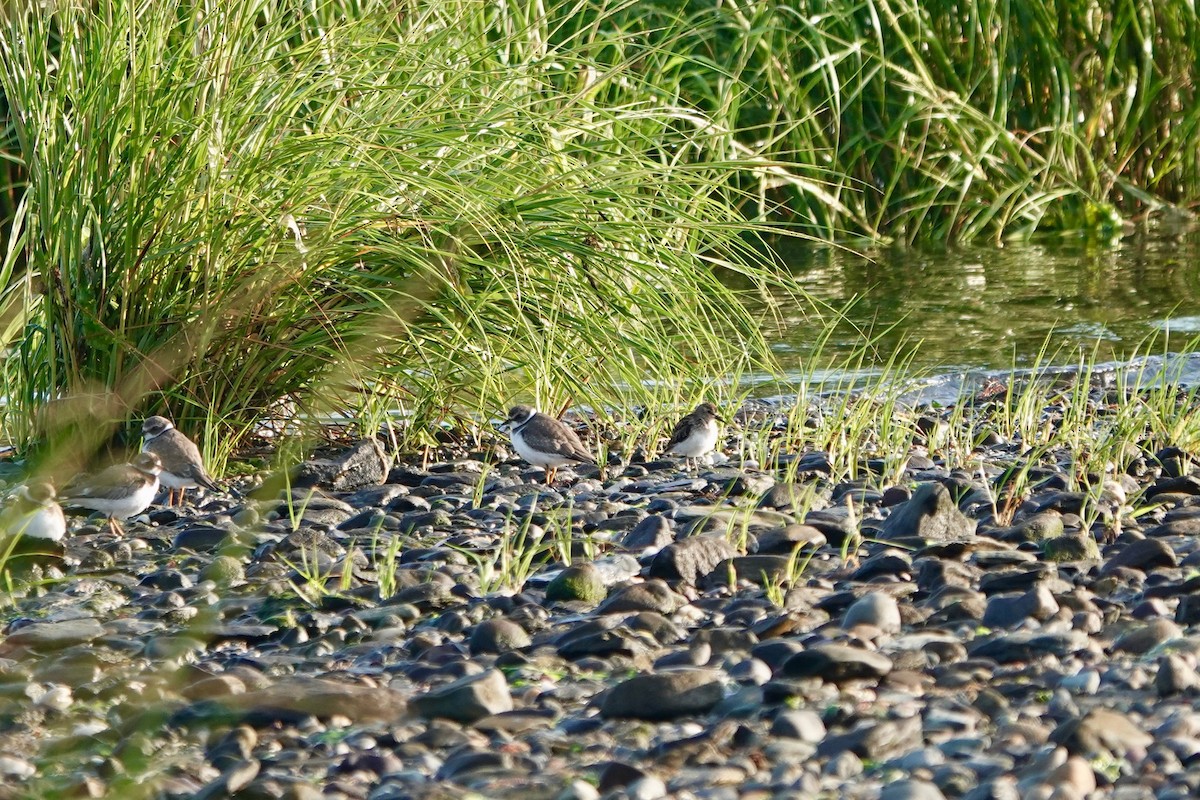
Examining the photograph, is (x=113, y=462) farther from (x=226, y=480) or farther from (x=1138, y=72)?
(x=1138, y=72)

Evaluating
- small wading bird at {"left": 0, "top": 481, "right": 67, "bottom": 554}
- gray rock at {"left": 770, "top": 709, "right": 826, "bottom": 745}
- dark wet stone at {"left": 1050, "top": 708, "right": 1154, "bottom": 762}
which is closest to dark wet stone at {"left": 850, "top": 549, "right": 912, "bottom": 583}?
gray rock at {"left": 770, "top": 709, "right": 826, "bottom": 745}

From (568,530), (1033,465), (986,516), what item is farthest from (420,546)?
(1033,465)

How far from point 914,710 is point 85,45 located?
337cm

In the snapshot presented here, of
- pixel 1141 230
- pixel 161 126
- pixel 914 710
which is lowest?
pixel 1141 230

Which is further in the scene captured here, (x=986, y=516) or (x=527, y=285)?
(x=527, y=285)

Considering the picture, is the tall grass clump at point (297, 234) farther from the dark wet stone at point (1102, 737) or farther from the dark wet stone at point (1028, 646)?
the dark wet stone at point (1102, 737)

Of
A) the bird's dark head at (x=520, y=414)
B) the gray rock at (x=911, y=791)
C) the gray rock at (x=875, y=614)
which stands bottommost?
the bird's dark head at (x=520, y=414)

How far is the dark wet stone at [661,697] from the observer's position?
116 inches

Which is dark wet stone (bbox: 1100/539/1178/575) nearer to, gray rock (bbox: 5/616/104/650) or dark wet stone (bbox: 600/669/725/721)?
dark wet stone (bbox: 600/669/725/721)

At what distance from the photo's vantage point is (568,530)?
4043 mm

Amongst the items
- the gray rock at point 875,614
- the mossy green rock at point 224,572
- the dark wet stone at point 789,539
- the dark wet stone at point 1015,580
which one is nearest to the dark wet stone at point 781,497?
the dark wet stone at point 789,539

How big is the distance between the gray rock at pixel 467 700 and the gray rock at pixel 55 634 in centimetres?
93

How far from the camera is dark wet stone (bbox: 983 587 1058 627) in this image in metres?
3.38

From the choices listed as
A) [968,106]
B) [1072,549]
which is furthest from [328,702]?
[968,106]
